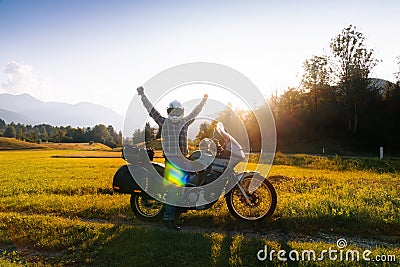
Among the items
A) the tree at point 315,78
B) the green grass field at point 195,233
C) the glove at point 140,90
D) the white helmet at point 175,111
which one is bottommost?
the green grass field at point 195,233

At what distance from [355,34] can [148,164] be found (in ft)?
145

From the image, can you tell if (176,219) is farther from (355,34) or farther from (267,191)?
(355,34)

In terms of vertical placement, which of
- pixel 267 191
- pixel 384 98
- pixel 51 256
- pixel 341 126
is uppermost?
pixel 384 98

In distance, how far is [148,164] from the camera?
749cm

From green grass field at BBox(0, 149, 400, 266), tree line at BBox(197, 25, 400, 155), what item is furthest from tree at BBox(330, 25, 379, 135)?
green grass field at BBox(0, 149, 400, 266)

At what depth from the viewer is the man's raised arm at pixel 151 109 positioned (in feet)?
24.1

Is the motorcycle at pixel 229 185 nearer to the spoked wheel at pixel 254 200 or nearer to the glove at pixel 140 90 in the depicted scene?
the spoked wheel at pixel 254 200

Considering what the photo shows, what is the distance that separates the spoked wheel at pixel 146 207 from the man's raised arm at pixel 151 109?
1777 millimetres

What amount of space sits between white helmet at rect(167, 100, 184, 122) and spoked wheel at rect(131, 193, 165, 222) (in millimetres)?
1991

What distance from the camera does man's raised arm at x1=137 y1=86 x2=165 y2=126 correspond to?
24.1 ft

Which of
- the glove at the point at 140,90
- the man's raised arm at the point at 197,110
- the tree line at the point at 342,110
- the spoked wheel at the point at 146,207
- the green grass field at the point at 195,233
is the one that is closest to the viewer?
the green grass field at the point at 195,233

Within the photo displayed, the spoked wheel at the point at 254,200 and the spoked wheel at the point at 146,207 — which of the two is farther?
the spoked wheel at the point at 146,207

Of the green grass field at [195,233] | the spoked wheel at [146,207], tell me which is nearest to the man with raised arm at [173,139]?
the green grass field at [195,233]

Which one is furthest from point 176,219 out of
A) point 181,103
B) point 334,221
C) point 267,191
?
point 334,221
